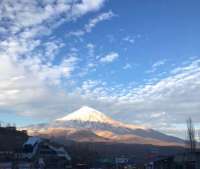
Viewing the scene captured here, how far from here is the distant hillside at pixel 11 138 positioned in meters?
155

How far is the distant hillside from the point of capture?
155 metres

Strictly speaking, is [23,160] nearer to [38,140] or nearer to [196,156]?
[38,140]

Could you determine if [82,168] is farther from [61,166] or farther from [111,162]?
[111,162]

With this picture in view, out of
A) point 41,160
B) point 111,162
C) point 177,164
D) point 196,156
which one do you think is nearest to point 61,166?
point 41,160

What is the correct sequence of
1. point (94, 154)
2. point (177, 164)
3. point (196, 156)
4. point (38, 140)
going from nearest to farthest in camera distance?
point (196, 156) < point (177, 164) < point (38, 140) < point (94, 154)

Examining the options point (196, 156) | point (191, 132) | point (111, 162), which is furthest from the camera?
point (111, 162)

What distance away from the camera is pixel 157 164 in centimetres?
10681

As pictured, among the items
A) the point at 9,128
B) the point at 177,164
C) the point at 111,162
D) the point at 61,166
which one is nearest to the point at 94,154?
the point at 111,162

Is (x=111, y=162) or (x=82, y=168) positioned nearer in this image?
(x=82, y=168)

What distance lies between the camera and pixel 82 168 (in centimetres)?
11919

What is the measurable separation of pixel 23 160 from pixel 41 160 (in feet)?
16.9

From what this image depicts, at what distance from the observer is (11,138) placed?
168125mm

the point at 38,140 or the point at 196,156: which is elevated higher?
the point at 38,140

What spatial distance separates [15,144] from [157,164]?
233ft
